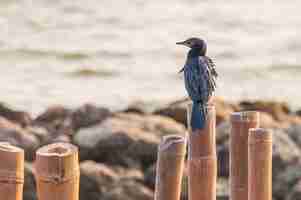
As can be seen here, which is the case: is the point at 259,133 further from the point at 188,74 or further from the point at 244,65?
the point at 244,65

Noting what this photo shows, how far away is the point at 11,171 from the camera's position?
13.3 feet

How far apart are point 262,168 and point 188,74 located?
4.42ft

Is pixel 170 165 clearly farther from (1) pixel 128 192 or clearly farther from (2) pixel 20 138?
(2) pixel 20 138

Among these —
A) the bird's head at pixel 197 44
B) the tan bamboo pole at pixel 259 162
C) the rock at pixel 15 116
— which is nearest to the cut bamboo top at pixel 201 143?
the tan bamboo pole at pixel 259 162

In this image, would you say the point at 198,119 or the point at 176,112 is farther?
the point at 176,112

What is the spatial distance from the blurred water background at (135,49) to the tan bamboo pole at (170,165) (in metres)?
11.0

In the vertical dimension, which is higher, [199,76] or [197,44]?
[197,44]

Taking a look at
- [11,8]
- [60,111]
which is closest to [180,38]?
[11,8]

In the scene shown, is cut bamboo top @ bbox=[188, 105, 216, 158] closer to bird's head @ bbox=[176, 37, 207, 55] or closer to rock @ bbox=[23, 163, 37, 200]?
bird's head @ bbox=[176, 37, 207, 55]

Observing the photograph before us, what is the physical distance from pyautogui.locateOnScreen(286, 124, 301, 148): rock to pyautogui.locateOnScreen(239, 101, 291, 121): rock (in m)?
1.11

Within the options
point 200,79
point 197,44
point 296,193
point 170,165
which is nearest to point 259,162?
point 170,165

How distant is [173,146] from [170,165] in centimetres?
8

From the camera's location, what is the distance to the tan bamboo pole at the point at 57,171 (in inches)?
155

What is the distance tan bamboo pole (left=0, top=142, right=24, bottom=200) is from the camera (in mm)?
4035
